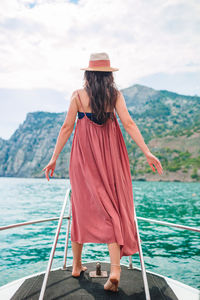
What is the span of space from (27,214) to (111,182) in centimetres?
2232

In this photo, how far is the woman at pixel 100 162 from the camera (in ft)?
7.45

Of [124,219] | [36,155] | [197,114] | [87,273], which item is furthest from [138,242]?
[36,155]

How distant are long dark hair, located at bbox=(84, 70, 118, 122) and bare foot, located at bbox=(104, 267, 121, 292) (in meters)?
1.23

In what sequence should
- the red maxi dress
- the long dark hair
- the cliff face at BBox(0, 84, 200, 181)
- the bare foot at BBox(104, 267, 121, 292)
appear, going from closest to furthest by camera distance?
the bare foot at BBox(104, 267, 121, 292) < the red maxi dress < the long dark hair < the cliff face at BBox(0, 84, 200, 181)

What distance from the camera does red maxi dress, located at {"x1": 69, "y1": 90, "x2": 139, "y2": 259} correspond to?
2.25 meters

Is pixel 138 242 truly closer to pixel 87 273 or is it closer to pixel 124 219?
pixel 124 219

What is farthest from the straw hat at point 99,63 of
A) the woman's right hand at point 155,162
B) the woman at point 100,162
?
the woman's right hand at point 155,162

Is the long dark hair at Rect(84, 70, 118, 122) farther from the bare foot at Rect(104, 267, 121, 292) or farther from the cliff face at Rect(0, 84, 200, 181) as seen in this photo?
the cliff face at Rect(0, 84, 200, 181)

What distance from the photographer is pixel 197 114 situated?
11494 centimetres

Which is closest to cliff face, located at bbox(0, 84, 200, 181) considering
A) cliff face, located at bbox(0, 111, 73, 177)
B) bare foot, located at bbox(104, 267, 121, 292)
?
cliff face, located at bbox(0, 111, 73, 177)

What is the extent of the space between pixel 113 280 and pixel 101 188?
72cm

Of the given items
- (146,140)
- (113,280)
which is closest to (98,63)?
(113,280)

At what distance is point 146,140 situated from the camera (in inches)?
4141

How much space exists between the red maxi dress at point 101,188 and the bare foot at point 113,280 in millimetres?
152
